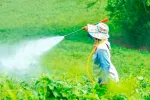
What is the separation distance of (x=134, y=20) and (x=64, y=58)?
5.58 metres

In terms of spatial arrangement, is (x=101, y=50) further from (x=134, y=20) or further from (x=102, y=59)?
(x=134, y=20)

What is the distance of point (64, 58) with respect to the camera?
69.0 feet

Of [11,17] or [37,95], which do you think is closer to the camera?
[37,95]

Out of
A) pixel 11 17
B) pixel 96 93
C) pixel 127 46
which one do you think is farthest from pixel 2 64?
pixel 11 17

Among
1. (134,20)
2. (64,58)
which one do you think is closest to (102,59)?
(64,58)

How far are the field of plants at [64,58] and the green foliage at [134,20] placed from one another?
38.8 inches

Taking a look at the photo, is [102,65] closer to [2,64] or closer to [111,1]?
[2,64]

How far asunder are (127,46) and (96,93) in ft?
69.1

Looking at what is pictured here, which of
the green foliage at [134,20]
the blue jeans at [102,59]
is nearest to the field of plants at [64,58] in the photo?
the blue jeans at [102,59]

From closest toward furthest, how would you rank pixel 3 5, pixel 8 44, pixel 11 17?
pixel 8 44 < pixel 11 17 < pixel 3 5

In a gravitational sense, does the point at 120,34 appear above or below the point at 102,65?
below

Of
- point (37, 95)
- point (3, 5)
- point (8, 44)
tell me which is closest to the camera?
point (37, 95)

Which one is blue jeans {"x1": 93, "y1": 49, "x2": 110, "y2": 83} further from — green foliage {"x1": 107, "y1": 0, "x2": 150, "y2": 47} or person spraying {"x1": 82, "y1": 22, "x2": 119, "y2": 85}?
green foliage {"x1": 107, "y1": 0, "x2": 150, "y2": 47}

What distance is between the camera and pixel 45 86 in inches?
192
